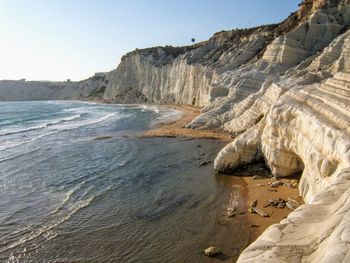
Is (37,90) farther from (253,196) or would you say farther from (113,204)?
(253,196)

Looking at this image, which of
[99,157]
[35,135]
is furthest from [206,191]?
[35,135]

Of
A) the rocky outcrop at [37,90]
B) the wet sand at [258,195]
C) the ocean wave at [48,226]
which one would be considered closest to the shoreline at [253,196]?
the wet sand at [258,195]

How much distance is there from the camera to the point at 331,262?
16.4 feet

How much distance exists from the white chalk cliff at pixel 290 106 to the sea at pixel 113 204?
3.26 metres

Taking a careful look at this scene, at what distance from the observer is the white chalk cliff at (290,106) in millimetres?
6805

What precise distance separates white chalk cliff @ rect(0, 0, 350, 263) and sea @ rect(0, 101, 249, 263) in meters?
3.26

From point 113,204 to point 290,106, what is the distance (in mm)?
8750

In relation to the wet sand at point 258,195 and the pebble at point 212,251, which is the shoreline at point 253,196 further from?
the pebble at point 212,251

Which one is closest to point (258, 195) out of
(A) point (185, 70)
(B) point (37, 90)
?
(A) point (185, 70)

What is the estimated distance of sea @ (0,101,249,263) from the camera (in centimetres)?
1266

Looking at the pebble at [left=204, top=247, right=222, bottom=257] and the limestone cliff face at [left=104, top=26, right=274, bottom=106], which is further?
the limestone cliff face at [left=104, top=26, right=274, bottom=106]

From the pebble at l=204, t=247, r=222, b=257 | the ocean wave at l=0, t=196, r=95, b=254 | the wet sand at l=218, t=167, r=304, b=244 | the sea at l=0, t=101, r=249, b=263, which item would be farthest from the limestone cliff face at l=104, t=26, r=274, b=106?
the pebble at l=204, t=247, r=222, b=257

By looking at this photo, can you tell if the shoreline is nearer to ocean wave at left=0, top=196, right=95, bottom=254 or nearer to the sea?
the sea

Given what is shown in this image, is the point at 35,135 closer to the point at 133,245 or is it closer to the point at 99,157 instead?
the point at 99,157
